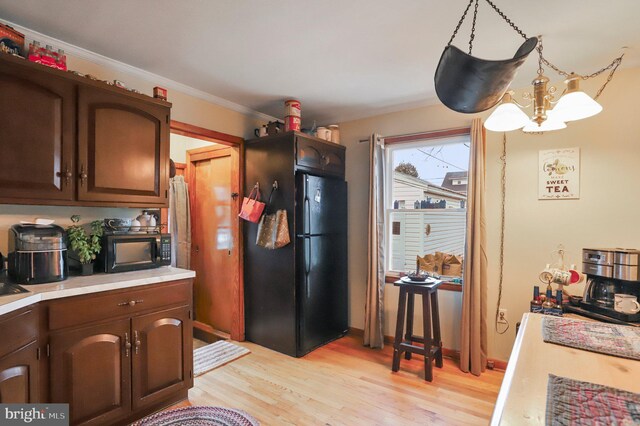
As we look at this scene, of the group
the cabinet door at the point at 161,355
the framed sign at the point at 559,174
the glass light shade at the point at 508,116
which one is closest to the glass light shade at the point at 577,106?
the glass light shade at the point at 508,116

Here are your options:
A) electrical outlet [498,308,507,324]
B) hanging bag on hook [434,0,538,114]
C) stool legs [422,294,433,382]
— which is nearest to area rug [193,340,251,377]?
stool legs [422,294,433,382]

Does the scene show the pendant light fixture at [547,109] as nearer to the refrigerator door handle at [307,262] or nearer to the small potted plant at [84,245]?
the refrigerator door handle at [307,262]

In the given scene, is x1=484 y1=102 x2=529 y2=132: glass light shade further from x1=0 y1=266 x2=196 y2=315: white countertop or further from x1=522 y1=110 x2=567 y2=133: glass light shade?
x1=0 y1=266 x2=196 y2=315: white countertop

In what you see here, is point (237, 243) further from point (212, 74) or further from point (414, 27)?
point (414, 27)

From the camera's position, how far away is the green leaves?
200 centimetres

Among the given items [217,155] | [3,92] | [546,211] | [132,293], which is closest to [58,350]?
[132,293]

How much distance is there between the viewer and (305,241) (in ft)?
10.0

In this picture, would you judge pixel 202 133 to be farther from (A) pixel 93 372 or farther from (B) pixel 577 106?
(B) pixel 577 106

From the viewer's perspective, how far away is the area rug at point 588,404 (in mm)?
731

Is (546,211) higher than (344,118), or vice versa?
(344,118)

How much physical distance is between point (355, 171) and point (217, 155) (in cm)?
156

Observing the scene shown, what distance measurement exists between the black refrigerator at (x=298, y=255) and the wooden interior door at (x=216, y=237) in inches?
5.4

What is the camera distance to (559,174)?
102 inches

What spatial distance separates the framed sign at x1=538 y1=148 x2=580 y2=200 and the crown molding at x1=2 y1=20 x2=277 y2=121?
2804mm
